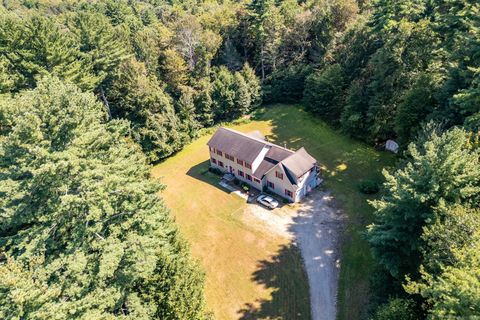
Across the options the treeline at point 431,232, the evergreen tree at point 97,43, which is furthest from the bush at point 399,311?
the evergreen tree at point 97,43

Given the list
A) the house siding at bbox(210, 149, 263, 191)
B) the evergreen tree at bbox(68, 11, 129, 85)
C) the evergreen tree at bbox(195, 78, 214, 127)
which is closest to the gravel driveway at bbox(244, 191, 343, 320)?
the house siding at bbox(210, 149, 263, 191)

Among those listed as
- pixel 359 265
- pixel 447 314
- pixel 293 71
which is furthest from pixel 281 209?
pixel 293 71

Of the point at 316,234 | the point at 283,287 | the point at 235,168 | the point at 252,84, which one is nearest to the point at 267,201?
the point at 316,234

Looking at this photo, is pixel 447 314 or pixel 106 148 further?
pixel 106 148

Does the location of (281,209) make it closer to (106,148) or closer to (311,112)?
(106,148)

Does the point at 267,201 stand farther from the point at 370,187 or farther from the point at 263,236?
the point at 370,187

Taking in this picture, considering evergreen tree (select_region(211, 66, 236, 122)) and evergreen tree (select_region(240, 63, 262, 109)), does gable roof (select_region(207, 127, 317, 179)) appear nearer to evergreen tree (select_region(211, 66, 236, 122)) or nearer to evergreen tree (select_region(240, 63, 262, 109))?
evergreen tree (select_region(211, 66, 236, 122))

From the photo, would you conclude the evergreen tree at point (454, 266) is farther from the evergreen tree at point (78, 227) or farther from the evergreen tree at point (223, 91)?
the evergreen tree at point (223, 91)
